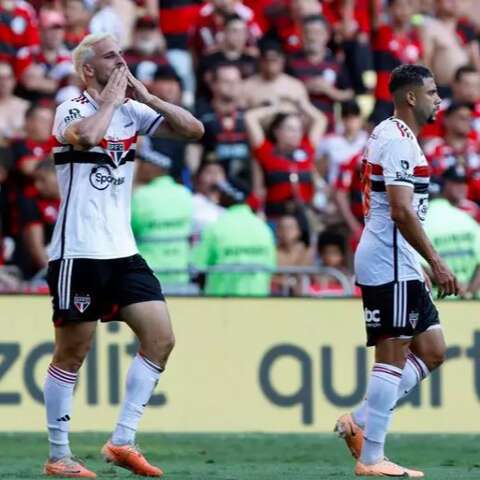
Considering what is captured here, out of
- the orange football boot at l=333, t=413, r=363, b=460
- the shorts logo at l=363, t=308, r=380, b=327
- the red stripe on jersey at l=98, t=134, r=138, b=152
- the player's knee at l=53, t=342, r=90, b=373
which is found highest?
the red stripe on jersey at l=98, t=134, r=138, b=152

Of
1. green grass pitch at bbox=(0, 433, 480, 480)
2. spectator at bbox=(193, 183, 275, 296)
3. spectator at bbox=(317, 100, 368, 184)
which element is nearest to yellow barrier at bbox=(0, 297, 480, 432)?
green grass pitch at bbox=(0, 433, 480, 480)

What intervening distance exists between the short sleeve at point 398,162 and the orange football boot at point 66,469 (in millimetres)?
2322

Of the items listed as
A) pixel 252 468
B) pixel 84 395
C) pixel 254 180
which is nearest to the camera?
pixel 252 468

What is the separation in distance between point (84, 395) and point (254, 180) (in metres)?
3.77

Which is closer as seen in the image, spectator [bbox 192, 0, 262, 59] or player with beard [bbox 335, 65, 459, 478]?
player with beard [bbox 335, 65, 459, 478]

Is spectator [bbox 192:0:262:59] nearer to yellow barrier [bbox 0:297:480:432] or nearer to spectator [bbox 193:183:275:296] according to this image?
spectator [bbox 193:183:275:296]

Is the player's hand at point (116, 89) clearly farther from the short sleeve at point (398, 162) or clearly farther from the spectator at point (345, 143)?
the spectator at point (345, 143)

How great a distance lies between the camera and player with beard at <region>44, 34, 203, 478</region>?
29.3 feet

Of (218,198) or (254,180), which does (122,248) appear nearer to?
(218,198)

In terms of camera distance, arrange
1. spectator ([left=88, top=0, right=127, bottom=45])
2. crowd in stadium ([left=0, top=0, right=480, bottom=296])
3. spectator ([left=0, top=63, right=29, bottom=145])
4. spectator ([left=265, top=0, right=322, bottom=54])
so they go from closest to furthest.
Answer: crowd in stadium ([left=0, top=0, right=480, bottom=296]), spectator ([left=0, top=63, right=29, bottom=145]), spectator ([left=88, top=0, right=127, bottom=45]), spectator ([left=265, top=0, right=322, bottom=54])

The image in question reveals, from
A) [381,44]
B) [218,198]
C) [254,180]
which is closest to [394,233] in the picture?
[218,198]

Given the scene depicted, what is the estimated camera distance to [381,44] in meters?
18.4

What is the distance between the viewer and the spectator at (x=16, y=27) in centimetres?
1681

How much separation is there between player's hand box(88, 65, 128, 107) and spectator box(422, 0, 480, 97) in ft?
32.4
